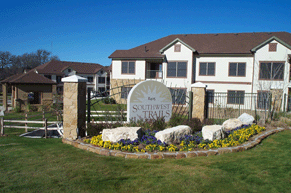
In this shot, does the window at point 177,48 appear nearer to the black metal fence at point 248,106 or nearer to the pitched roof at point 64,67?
the black metal fence at point 248,106

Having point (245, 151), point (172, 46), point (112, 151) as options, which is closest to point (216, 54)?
point (172, 46)

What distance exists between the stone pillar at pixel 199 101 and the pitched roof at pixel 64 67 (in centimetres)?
4463

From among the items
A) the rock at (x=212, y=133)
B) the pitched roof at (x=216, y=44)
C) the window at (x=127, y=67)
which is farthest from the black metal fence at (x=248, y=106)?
the window at (x=127, y=67)

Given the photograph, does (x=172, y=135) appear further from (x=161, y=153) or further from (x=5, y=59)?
(x=5, y=59)

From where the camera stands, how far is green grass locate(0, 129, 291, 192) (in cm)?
461

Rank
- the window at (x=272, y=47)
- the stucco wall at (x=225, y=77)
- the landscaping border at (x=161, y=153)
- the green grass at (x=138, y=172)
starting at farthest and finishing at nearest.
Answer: the stucco wall at (x=225, y=77)
the window at (x=272, y=47)
the landscaping border at (x=161, y=153)
the green grass at (x=138, y=172)

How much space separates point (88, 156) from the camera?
658 centimetres

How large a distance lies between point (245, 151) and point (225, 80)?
20.3 meters

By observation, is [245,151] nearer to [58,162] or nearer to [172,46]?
[58,162]

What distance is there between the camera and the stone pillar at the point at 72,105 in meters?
8.21

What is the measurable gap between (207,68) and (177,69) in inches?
140

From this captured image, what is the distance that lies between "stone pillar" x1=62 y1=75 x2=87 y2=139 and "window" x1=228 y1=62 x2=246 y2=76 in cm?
2169

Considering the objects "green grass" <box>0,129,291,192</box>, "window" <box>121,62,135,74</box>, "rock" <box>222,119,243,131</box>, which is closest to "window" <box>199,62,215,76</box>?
"window" <box>121,62,135,74</box>

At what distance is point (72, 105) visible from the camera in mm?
8281
